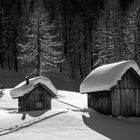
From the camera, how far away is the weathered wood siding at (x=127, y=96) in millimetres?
30266

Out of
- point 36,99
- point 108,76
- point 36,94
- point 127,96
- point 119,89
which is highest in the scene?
point 108,76

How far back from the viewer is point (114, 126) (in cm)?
2608

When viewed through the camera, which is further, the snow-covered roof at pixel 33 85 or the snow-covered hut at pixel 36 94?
the snow-covered hut at pixel 36 94

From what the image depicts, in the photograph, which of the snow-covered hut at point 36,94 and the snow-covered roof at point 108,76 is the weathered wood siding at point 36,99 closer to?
the snow-covered hut at point 36,94

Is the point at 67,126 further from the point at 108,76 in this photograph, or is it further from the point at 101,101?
the point at 101,101

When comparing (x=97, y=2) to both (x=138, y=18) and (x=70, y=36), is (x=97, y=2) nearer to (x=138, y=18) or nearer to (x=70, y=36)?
(x=70, y=36)

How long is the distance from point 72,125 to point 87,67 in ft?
169

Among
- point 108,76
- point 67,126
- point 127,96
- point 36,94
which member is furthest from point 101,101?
point 36,94

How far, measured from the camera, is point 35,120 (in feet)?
90.6

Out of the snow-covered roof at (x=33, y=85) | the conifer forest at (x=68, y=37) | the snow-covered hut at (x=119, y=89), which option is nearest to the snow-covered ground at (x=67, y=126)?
the snow-covered hut at (x=119, y=89)

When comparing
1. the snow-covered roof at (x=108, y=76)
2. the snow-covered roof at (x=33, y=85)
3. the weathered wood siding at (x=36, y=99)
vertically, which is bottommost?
the weathered wood siding at (x=36, y=99)

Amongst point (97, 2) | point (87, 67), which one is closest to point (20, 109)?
point (87, 67)

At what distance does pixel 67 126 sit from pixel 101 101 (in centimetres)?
762

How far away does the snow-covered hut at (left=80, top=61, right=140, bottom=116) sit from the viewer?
3011 centimetres
